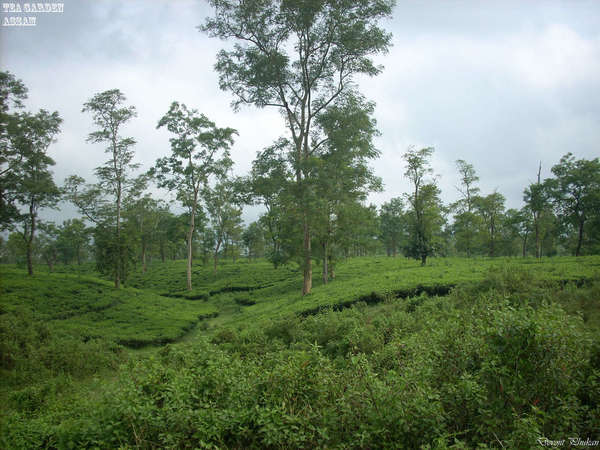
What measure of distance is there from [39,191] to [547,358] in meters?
28.1

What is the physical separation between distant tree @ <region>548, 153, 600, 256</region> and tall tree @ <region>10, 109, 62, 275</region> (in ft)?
150

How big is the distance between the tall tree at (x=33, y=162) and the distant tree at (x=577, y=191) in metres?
45.7

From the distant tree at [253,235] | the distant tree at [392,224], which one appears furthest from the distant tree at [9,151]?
the distant tree at [392,224]

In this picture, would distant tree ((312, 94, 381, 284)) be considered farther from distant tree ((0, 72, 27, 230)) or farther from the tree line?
distant tree ((0, 72, 27, 230))

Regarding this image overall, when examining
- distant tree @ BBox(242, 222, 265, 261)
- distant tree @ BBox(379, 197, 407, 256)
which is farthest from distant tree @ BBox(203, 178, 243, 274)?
distant tree @ BBox(379, 197, 407, 256)

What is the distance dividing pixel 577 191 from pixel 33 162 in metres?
47.3

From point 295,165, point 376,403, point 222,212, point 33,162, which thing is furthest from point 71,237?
point 376,403

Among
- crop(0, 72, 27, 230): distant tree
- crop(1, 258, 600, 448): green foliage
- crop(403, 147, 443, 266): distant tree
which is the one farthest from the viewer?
crop(403, 147, 443, 266): distant tree

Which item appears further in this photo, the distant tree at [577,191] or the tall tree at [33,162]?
the distant tree at [577,191]

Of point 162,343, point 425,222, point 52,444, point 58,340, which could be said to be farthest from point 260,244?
point 52,444

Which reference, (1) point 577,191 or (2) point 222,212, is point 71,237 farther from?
(1) point 577,191

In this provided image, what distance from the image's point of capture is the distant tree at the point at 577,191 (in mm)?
29531

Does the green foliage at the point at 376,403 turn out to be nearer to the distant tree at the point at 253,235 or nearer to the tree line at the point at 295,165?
the tree line at the point at 295,165

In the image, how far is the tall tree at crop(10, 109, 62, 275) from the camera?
18062 mm
